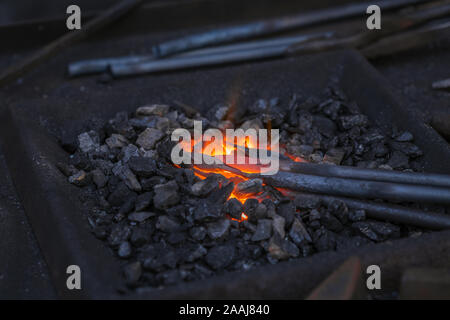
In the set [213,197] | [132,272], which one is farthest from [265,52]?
[132,272]

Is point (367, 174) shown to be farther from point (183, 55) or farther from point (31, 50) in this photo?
point (31, 50)

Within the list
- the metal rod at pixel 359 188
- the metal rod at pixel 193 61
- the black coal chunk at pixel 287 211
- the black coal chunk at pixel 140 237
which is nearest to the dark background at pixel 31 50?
the black coal chunk at pixel 140 237

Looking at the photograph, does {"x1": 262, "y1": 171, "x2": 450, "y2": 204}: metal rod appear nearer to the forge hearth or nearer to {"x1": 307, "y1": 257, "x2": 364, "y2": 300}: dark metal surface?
the forge hearth

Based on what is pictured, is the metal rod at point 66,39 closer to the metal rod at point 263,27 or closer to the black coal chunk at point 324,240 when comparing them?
the metal rod at point 263,27

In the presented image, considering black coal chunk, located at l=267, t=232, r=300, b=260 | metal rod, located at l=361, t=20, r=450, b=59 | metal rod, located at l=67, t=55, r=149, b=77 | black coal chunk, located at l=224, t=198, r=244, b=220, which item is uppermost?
metal rod, located at l=361, t=20, r=450, b=59

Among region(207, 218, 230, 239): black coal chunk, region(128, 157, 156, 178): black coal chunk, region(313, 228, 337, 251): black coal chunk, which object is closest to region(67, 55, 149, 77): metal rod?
region(128, 157, 156, 178): black coal chunk
